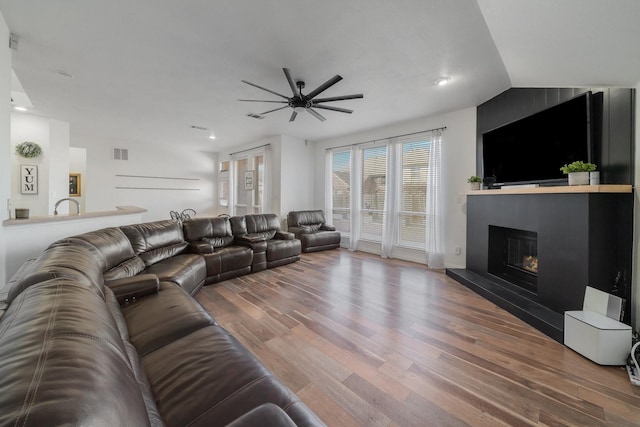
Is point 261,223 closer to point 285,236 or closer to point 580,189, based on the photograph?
point 285,236

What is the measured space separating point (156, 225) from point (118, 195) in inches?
178

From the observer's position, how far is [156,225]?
339 centimetres

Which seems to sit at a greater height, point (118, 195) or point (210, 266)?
point (118, 195)

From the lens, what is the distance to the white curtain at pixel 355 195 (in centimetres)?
573

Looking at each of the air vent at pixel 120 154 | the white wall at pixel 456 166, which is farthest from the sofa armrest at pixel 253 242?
the air vent at pixel 120 154

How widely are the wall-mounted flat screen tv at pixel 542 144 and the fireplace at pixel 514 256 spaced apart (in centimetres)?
71

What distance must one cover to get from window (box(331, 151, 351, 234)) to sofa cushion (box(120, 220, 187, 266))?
3.71 metres

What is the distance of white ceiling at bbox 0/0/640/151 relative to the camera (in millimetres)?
1857

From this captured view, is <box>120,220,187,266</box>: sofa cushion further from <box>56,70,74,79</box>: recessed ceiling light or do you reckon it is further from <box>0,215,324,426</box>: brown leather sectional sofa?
<box>56,70,74,79</box>: recessed ceiling light

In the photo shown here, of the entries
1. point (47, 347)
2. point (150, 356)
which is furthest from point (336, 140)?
point (47, 347)

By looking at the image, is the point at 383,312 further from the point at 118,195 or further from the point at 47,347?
the point at 118,195

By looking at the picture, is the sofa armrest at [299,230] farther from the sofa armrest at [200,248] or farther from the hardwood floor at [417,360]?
the hardwood floor at [417,360]

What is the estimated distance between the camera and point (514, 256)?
11.0 ft

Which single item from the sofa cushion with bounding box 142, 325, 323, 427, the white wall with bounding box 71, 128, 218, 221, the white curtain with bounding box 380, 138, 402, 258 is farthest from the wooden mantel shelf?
the white wall with bounding box 71, 128, 218, 221
